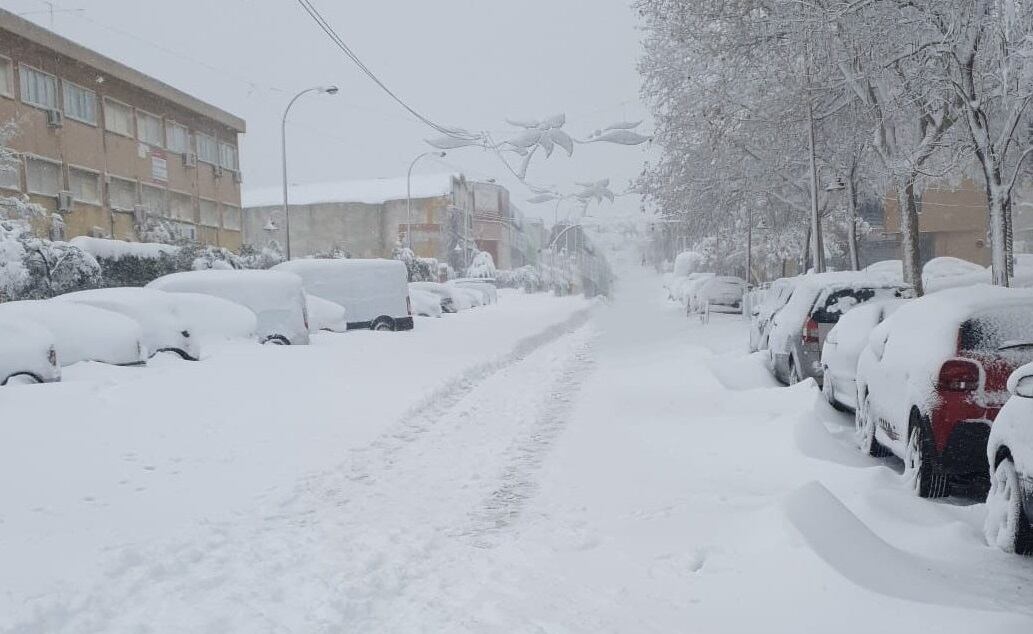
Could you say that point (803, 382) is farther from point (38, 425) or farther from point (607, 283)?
point (607, 283)

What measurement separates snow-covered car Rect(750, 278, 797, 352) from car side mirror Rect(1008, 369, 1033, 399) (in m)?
9.63

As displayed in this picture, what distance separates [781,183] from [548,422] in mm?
20312

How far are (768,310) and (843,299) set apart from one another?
3346mm

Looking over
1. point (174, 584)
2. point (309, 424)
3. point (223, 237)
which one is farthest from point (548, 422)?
point (223, 237)

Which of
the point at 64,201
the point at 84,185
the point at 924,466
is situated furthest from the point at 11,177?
the point at 924,466

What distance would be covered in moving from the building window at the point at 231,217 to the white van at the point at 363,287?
831 inches

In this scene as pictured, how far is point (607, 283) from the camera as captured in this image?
7588 centimetres

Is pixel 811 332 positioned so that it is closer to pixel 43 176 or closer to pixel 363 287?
pixel 363 287

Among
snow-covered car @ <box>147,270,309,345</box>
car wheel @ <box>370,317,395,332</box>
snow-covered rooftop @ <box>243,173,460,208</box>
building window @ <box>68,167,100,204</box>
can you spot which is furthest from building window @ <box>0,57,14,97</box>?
snow-covered rooftop @ <box>243,173,460,208</box>

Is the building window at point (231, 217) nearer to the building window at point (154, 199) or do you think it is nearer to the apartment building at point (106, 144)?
the apartment building at point (106, 144)

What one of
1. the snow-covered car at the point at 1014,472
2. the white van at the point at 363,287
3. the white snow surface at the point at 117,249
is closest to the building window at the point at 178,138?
the white snow surface at the point at 117,249

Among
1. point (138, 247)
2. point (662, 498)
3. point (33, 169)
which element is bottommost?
point (662, 498)

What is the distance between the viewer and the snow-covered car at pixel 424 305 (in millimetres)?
34500

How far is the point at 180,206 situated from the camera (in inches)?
1523
